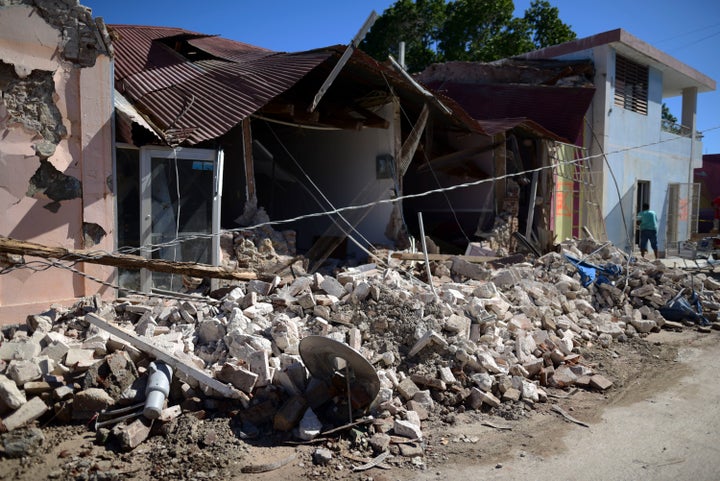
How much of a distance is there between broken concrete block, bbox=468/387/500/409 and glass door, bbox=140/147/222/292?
3725mm

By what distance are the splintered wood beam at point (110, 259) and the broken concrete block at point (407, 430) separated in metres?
2.13

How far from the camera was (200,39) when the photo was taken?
1040cm

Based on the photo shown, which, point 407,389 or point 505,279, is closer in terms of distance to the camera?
point 407,389

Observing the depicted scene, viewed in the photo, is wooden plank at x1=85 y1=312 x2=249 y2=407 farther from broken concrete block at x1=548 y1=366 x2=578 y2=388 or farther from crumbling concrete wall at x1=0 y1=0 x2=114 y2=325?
broken concrete block at x1=548 y1=366 x2=578 y2=388

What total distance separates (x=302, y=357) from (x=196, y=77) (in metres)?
6.00

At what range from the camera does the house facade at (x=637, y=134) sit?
46.8 feet

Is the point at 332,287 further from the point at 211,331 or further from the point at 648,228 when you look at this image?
the point at 648,228

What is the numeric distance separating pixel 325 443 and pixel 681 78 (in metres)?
19.0

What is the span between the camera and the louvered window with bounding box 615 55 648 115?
1491 centimetres

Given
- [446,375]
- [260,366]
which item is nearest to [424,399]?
[446,375]

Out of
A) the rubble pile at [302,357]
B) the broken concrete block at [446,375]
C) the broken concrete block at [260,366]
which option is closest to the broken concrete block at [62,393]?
the rubble pile at [302,357]

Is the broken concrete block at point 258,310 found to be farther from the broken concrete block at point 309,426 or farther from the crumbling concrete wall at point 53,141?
the crumbling concrete wall at point 53,141

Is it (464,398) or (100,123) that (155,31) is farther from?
(464,398)

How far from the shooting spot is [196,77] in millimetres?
8484
